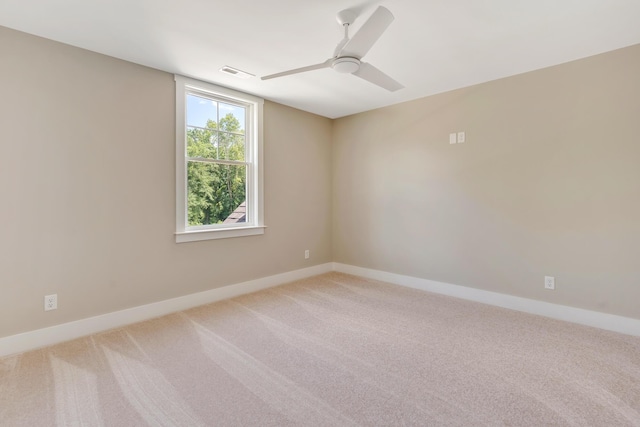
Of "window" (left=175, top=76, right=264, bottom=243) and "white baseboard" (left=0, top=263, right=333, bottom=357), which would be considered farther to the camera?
"window" (left=175, top=76, right=264, bottom=243)

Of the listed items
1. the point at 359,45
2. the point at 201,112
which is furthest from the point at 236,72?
the point at 359,45

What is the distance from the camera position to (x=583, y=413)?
165 centimetres

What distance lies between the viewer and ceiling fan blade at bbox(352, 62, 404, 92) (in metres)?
2.19

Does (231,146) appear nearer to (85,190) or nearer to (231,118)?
(231,118)

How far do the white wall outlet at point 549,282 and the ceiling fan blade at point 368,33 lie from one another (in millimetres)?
2828

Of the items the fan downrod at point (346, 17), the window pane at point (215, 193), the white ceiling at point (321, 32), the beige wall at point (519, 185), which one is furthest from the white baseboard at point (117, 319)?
the fan downrod at point (346, 17)

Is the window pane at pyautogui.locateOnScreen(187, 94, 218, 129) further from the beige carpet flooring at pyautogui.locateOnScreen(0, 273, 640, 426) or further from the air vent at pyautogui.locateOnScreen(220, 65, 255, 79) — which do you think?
the beige carpet flooring at pyautogui.locateOnScreen(0, 273, 640, 426)

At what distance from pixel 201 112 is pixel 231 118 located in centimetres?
37

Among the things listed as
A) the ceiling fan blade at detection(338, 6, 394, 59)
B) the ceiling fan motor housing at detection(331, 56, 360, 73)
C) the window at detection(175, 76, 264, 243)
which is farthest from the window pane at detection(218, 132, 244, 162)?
the ceiling fan blade at detection(338, 6, 394, 59)

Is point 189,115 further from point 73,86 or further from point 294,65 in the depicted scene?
point 294,65

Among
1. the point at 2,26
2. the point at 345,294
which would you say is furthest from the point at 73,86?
the point at 345,294

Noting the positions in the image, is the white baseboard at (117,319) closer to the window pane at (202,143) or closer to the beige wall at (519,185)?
the window pane at (202,143)

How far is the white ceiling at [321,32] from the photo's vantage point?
2014 millimetres

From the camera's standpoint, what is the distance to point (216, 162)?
349 cm
